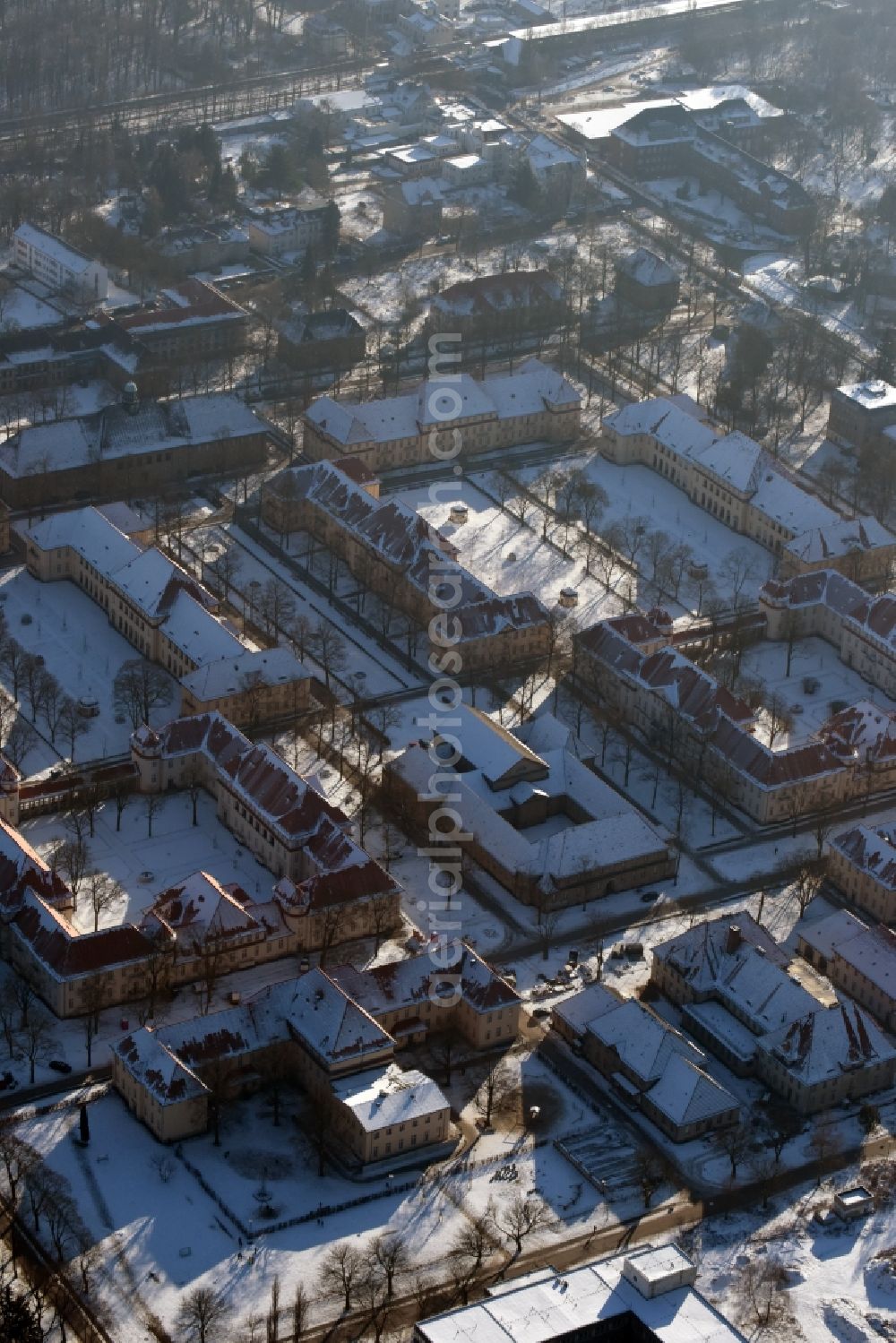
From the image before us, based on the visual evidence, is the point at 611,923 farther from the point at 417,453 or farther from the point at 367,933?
the point at 417,453

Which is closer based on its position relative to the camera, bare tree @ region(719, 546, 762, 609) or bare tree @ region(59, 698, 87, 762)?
bare tree @ region(59, 698, 87, 762)

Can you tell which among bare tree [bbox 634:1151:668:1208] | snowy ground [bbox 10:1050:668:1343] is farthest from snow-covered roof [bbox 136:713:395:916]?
bare tree [bbox 634:1151:668:1208]

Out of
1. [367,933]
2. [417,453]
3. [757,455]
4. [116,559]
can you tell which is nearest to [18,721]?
[116,559]

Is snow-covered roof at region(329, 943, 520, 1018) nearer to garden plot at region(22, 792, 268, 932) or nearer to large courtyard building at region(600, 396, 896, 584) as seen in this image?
garden plot at region(22, 792, 268, 932)

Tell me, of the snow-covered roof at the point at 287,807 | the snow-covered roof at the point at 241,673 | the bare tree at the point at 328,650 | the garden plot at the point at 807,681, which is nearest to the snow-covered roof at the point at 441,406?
the bare tree at the point at 328,650

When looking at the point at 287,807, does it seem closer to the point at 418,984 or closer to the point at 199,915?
the point at 199,915
